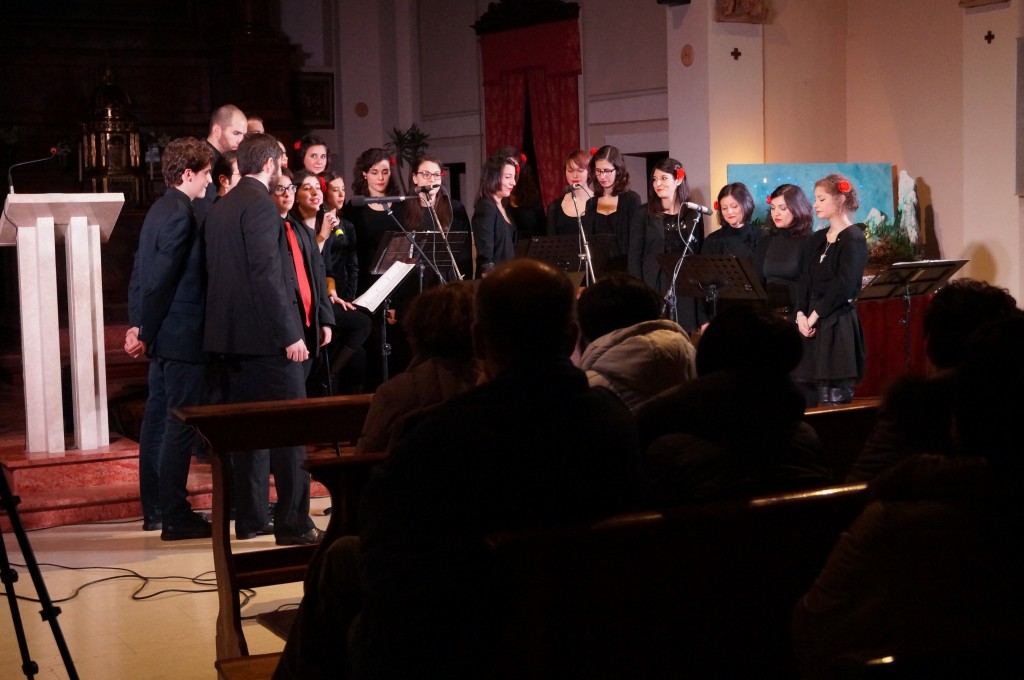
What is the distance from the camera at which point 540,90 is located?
11172mm

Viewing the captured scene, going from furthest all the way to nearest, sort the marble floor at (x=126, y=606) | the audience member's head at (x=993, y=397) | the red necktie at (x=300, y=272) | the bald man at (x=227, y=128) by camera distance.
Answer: the bald man at (x=227, y=128) < the red necktie at (x=300, y=272) < the marble floor at (x=126, y=606) < the audience member's head at (x=993, y=397)

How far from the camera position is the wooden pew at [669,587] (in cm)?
195

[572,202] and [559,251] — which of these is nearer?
[559,251]

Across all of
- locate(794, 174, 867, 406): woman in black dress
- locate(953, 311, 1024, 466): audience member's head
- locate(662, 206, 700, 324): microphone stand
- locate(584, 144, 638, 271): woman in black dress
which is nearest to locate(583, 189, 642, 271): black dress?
locate(584, 144, 638, 271): woman in black dress

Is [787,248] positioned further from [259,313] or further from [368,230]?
[259,313]

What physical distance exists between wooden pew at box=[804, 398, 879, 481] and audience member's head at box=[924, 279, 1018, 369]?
1.48 feet

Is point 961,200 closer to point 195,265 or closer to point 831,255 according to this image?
point 831,255

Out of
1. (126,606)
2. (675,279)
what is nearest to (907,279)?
(675,279)

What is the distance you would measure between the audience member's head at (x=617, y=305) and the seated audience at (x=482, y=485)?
3.73 feet

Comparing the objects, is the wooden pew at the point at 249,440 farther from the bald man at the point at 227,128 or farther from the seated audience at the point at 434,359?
the bald man at the point at 227,128

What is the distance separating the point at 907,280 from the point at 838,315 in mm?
400

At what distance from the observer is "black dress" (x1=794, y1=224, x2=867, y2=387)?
254 inches

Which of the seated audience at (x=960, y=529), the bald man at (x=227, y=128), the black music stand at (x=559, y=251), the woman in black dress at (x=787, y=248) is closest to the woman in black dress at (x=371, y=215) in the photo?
the black music stand at (x=559, y=251)

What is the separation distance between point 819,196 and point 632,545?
4.89m
